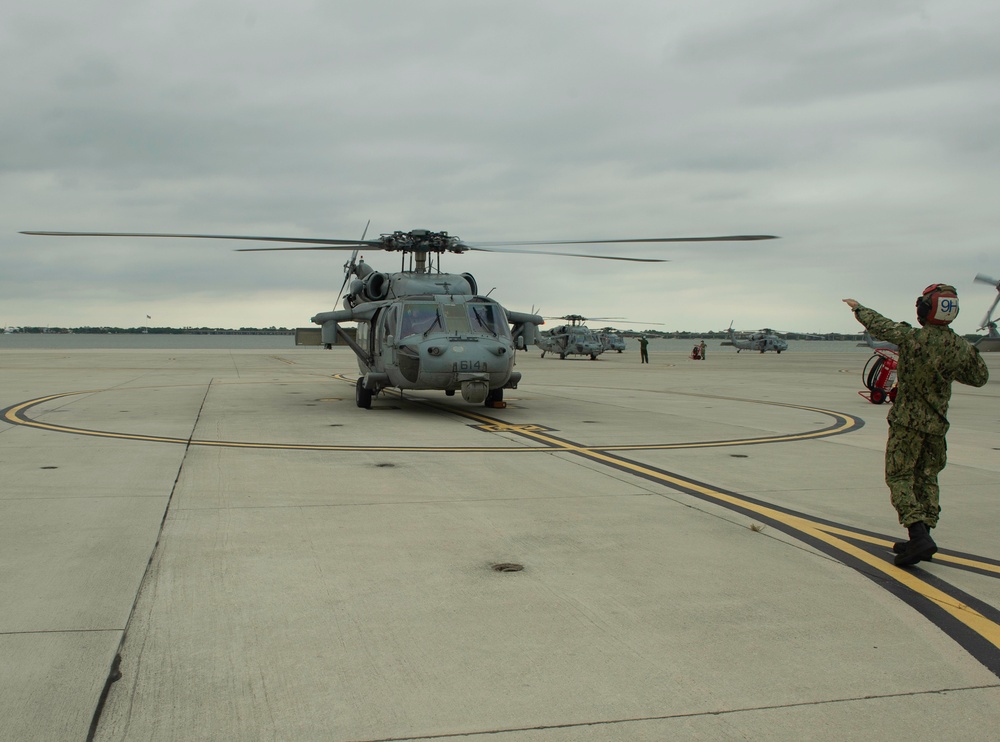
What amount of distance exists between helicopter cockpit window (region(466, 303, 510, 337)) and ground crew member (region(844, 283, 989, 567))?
441 inches

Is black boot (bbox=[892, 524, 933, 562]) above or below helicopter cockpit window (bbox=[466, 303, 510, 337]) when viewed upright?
below

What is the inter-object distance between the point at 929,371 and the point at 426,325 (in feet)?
38.3

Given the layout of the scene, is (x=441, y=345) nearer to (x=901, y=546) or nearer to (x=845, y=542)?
(x=845, y=542)

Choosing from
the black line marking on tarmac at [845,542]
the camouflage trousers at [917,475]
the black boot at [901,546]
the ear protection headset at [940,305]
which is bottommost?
the black line marking on tarmac at [845,542]

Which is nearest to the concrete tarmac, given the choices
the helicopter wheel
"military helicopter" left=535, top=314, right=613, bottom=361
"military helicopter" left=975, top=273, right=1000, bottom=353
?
the helicopter wheel

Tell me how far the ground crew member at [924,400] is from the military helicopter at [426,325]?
24.9 ft

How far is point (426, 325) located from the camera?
16703mm

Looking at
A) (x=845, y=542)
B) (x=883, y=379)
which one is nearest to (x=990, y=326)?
(x=883, y=379)

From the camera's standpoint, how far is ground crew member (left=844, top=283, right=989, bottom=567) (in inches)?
234

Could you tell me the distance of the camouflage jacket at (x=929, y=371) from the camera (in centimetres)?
594

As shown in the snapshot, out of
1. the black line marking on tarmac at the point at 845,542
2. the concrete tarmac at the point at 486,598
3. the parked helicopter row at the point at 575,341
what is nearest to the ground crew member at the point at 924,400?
the black line marking on tarmac at the point at 845,542

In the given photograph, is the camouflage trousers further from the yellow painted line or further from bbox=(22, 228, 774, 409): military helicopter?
bbox=(22, 228, 774, 409): military helicopter

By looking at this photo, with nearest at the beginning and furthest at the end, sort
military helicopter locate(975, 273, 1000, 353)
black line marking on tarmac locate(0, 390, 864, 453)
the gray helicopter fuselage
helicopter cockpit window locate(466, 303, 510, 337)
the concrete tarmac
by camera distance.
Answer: the concrete tarmac
black line marking on tarmac locate(0, 390, 864, 453)
the gray helicopter fuselage
helicopter cockpit window locate(466, 303, 510, 337)
military helicopter locate(975, 273, 1000, 353)

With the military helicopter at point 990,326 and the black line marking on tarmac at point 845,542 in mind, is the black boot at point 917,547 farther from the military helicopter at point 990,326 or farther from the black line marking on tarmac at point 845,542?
the military helicopter at point 990,326
